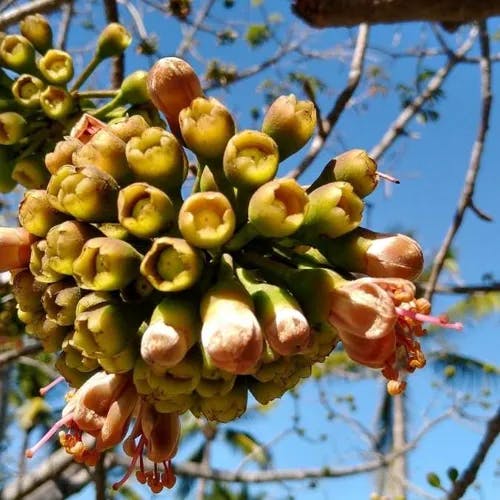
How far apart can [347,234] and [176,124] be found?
21.6 inches

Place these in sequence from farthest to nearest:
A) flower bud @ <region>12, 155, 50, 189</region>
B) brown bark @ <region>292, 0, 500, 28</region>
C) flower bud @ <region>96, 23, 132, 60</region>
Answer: flower bud @ <region>96, 23, 132, 60</region>, brown bark @ <region>292, 0, 500, 28</region>, flower bud @ <region>12, 155, 50, 189</region>

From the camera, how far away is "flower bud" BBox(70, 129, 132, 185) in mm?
1757

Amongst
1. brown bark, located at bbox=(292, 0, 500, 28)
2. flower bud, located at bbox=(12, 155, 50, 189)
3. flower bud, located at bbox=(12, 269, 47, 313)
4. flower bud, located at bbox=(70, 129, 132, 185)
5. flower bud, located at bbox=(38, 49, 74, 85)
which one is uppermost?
brown bark, located at bbox=(292, 0, 500, 28)

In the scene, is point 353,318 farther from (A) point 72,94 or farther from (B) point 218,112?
(A) point 72,94

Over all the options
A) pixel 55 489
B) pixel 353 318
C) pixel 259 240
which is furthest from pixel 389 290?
pixel 55 489

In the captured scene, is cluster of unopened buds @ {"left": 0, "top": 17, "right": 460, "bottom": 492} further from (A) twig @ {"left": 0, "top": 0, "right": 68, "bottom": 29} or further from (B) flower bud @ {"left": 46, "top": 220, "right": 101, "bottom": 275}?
(A) twig @ {"left": 0, "top": 0, "right": 68, "bottom": 29}

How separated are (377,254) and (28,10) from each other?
2.63 metres

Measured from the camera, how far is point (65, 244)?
1626 millimetres

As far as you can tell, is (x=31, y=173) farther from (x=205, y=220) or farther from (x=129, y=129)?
(x=205, y=220)

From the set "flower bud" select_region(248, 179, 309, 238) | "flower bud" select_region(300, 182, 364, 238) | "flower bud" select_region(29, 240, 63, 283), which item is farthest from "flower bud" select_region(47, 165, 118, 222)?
"flower bud" select_region(300, 182, 364, 238)

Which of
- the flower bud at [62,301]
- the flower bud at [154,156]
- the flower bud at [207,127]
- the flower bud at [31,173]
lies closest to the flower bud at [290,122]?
the flower bud at [207,127]

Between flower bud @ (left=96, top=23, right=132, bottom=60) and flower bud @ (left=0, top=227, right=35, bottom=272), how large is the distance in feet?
4.55

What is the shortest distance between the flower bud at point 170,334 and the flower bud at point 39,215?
386 mm

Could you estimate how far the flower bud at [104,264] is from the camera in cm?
155
